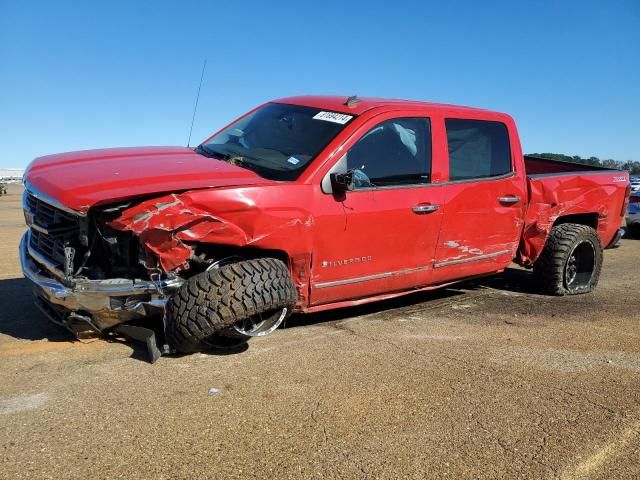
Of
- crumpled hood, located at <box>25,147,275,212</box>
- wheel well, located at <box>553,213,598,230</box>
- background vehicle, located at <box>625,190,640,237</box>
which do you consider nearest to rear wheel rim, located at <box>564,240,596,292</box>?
wheel well, located at <box>553,213,598,230</box>

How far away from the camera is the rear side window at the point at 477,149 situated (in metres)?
5.10

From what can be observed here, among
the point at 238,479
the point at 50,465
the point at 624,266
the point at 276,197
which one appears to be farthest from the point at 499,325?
the point at 624,266

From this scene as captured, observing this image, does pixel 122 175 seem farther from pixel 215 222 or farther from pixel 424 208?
pixel 424 208

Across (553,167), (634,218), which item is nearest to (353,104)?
(553,167)

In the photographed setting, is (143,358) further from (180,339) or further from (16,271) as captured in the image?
(16,271)

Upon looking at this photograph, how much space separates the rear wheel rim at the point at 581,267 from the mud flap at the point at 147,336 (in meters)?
4.63

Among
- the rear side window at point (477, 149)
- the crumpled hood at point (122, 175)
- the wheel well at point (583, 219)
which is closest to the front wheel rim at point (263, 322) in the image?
the crumpled hood at point (122, 175)

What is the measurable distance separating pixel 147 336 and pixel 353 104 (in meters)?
2.53

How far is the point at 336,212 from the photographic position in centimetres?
418

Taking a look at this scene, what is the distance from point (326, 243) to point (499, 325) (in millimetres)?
1874

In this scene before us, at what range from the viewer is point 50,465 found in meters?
2.47

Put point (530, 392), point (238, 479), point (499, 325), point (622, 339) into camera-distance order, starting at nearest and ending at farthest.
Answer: point (238, 479) → point (530, 392) → point (622, 339) → point (499, 325)

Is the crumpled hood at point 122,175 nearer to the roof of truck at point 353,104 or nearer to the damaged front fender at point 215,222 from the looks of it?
the damaged front fender at point 215,222

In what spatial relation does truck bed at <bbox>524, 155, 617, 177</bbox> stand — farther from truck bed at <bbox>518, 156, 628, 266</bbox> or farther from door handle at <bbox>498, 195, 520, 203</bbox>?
door handle at <bbox>498, 195, 520, 203</bbox>
